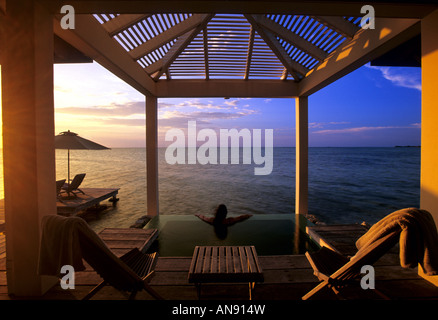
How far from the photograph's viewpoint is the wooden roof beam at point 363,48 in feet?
10.1

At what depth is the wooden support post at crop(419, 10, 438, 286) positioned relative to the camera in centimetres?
273

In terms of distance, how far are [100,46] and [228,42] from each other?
9.65 ft

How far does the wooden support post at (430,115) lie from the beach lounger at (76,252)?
3611 mm

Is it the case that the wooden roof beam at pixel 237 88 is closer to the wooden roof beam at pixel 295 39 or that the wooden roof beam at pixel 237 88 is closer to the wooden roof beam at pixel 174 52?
the wooden roof beam at pixel 174 52

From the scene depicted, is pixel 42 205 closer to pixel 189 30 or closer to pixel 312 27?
pixel 189 30

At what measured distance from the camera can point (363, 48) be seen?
3.72m

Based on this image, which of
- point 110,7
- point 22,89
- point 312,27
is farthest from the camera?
point 312,27

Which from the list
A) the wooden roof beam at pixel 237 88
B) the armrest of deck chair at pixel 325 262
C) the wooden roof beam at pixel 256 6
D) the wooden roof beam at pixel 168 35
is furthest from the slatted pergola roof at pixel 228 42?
the armrest of deck chair at pixel 325 262

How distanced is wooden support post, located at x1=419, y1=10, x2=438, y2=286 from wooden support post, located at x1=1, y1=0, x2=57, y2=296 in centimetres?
480

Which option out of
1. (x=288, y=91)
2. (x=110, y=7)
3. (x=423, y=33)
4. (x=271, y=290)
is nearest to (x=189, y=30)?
(x=110, y=7)

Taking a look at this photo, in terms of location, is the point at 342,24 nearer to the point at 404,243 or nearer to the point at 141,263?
the point at 404,243

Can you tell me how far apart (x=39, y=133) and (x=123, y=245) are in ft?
7.37

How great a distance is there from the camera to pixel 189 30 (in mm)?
4699

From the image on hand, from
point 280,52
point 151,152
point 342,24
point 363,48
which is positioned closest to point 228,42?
point 280,52
